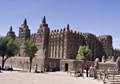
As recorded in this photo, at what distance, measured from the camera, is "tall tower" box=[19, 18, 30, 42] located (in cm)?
5289

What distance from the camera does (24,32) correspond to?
5303 centimetres

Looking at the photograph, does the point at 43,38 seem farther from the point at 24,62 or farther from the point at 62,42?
the point at 24,62

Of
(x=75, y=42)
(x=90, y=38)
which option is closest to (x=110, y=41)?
(x=90, y=38)

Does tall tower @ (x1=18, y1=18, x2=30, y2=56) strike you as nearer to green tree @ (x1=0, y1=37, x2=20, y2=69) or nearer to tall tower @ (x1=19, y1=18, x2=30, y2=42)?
tall tower @ (x1=19, y1=18, x2=30, y2=42)

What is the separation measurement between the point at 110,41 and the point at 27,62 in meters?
31.6

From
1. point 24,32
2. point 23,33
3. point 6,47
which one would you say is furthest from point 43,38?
point 6,47

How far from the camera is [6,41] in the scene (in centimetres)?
3347

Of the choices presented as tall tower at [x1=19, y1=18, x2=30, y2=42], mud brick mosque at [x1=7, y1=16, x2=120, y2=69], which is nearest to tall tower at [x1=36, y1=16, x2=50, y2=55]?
mud brick mosque at [x1=7, y1=16, x2=120, y2=69]

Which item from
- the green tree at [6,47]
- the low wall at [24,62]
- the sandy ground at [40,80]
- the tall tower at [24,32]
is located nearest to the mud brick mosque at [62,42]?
the tall tower at [24,32]

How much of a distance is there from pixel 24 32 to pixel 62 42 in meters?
15.2

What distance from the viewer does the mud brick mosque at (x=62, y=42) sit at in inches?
1678

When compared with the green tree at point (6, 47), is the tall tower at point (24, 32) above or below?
above

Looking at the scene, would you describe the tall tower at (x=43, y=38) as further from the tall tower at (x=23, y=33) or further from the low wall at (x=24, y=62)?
the low wall at (x=24, y=62)

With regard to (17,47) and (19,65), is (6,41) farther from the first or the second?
(19,65)
